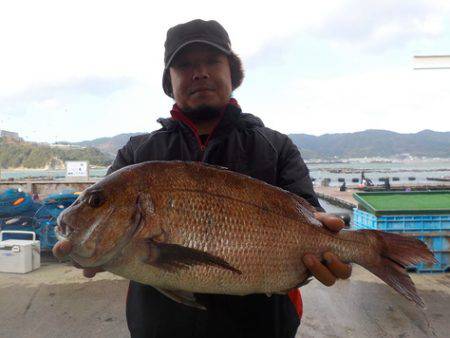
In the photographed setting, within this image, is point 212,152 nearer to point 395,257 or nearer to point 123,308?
point 395,257

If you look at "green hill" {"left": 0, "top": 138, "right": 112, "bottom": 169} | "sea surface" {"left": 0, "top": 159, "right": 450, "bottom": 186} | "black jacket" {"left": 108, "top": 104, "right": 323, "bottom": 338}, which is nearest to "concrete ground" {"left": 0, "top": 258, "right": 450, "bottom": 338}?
"black jacket" {"left": 108, "top": 104, "right": 323, "bottom": 338}

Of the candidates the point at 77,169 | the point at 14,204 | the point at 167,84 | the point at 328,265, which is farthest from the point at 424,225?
the point at 77,169

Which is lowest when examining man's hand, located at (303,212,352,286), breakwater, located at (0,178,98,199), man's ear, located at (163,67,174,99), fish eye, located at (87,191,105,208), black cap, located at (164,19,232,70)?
breakwater, located at (0,178,98,199)

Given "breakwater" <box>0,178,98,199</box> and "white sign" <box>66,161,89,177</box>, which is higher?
"white sign" <box>66,161,89,177</box>

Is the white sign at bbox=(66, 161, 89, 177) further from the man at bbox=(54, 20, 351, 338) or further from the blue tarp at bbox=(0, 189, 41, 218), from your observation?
the man at bbox=(54, 20, 351, 338)

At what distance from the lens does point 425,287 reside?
5621 mm

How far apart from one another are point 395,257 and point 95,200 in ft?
5.25

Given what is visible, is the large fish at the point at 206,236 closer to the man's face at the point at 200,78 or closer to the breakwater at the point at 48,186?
the man's face at the point at 200,78

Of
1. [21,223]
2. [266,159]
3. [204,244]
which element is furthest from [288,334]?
[21,223]

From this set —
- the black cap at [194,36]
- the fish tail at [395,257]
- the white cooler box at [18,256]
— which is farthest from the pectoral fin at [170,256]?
the white cooler box at [18,256]

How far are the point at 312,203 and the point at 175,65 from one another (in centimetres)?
126

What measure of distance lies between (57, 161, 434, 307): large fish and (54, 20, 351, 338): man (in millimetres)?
198

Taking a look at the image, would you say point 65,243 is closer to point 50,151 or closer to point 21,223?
point 21,223

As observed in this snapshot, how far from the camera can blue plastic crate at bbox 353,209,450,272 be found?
6.35 meters
